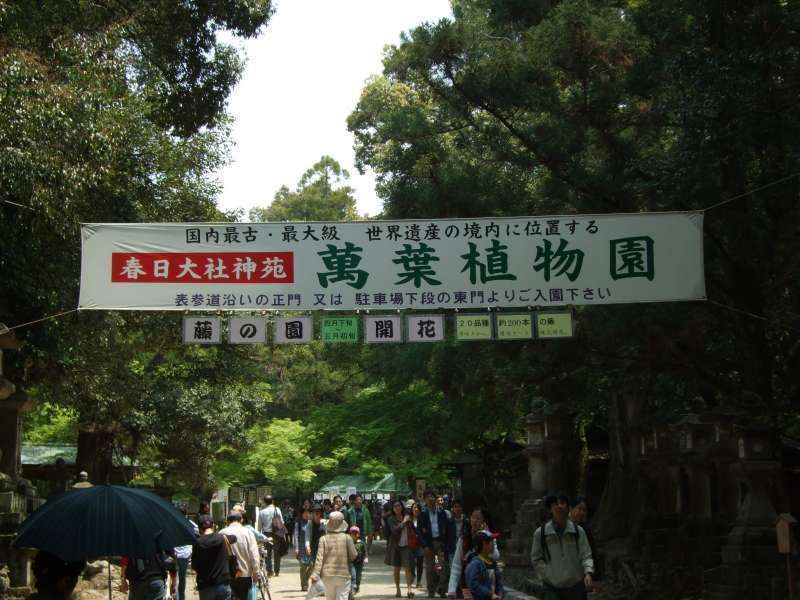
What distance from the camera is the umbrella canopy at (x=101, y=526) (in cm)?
718

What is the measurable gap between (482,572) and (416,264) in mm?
6618

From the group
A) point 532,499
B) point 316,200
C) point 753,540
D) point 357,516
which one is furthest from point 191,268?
point 316,200

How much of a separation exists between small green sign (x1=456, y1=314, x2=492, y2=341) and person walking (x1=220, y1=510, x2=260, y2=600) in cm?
411

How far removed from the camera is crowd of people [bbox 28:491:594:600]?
839 centimetres

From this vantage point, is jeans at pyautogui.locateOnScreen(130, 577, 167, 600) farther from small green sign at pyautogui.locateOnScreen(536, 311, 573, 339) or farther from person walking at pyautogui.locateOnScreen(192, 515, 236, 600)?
small green sign at pyautogui.locateOnScreen(536, 311, 573, 339)

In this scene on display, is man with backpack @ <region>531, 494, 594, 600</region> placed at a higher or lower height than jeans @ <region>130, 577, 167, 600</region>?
higher

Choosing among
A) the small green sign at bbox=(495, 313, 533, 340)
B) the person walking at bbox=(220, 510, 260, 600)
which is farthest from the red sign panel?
the person walking at bbox=(220, 510, 260, 600)

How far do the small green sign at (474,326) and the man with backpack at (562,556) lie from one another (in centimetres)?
573

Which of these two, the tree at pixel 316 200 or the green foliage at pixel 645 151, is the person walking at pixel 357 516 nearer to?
the green foliage at pixel 645 151

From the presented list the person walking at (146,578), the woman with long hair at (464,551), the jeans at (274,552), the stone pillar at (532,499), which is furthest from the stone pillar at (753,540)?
the jeans at (274,552)

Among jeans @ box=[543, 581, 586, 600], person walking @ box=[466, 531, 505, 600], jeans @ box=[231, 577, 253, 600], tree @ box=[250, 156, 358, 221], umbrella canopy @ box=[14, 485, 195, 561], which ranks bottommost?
jeans @ box=[231, 577, 253, 600]

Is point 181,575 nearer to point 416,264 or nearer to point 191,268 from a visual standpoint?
point 191,268

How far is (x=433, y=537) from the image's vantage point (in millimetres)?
16906

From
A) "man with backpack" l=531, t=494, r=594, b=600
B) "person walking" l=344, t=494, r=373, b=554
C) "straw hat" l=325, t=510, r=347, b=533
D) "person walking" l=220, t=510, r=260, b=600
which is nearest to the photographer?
"man with backpack" l=531, t=494, r=594, b=600
